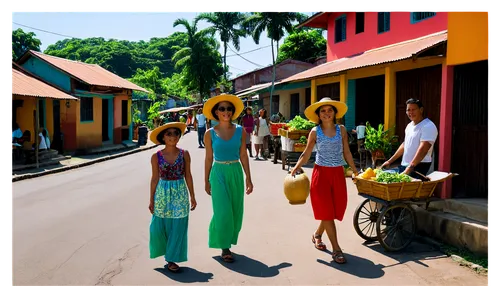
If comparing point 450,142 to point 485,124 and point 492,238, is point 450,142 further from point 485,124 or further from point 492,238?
A: point 492,238

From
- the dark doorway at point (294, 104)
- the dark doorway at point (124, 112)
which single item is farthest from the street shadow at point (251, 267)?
the dark doorway at point (124, 112)

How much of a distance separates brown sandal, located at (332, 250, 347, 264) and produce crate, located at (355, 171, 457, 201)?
3.12 feet

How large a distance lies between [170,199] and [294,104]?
786 inches

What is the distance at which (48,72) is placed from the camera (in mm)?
19125

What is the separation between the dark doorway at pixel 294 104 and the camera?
23.7m

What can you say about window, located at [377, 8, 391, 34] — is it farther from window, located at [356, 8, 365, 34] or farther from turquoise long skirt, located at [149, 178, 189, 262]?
turquoise long skirt, located at [149, 178, 189, 262]

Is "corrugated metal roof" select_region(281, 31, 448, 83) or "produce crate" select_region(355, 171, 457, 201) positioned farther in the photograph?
"corrugated metal roof" select_region(281, 31, 448, 83)

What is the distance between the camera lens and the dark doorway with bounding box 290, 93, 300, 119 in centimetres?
2366

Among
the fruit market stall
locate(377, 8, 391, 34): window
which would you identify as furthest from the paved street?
locate(377, 8, 391, 34): window

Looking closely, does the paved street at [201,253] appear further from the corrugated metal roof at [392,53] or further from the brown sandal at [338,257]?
the corrugated metal roof at [392,53]

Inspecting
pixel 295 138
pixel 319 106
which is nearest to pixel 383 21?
pixel 295 138

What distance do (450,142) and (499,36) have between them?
266 centimetres

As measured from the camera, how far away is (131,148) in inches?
900
